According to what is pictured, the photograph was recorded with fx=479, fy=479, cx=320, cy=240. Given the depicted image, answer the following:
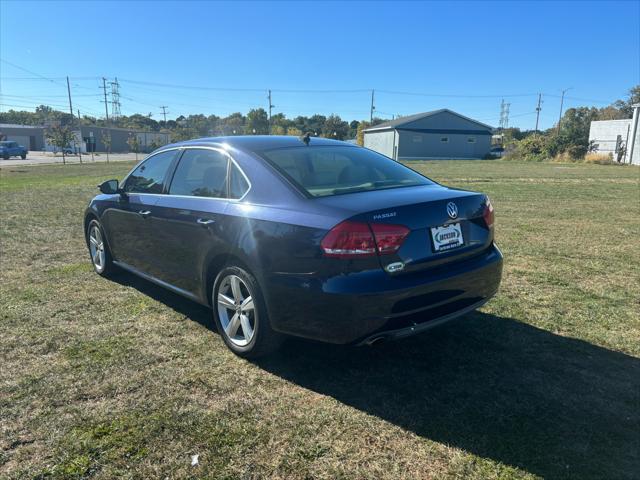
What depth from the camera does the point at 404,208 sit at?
3008mm

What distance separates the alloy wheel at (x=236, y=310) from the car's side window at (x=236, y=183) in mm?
627

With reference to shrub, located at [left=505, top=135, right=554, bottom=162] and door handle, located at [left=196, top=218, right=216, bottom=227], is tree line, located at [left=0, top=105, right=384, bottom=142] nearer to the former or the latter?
shrub, located at [left=505, top=135, right=554, bottom=162]

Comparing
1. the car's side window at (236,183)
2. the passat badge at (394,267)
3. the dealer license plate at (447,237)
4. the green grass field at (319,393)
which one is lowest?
the green grass field at (319,393)

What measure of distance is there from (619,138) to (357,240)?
4527 cm

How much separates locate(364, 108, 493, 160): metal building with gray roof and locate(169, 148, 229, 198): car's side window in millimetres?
49486

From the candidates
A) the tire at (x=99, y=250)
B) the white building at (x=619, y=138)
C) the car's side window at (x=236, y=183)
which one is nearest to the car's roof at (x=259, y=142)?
the car's side window at (x=236, y=183)

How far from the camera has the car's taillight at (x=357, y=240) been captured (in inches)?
113

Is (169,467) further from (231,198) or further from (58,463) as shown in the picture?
(231,198)

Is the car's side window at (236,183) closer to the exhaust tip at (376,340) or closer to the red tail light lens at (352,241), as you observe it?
the red tail light lens at (352,241)

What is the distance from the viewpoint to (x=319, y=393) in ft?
10.4

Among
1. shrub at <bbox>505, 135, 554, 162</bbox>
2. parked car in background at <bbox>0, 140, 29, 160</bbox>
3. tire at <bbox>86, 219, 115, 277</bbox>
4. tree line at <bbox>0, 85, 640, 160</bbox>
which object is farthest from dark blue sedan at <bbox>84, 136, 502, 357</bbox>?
parked car in background at <bbox>0, 140, 29, 160</bbox>

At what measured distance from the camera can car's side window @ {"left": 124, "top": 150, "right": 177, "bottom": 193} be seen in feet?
15.1

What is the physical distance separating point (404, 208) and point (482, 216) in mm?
842

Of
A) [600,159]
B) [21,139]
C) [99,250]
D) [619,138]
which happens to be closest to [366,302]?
[99,250]
